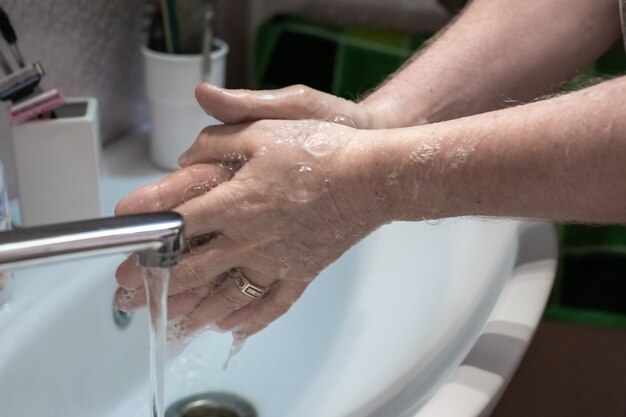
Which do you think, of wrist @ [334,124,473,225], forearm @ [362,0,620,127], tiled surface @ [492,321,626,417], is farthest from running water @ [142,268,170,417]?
tiled surface @ [492,321,626,417]

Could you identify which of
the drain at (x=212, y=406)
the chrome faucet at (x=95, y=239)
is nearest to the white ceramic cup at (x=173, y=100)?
the drain at (x=212, y=406)

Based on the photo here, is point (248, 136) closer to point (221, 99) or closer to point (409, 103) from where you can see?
point (221, 99)

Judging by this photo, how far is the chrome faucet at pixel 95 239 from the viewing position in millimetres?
372

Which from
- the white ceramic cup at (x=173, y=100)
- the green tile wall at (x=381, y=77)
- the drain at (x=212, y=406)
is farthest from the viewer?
the green tile wall at (x=381, y=77)

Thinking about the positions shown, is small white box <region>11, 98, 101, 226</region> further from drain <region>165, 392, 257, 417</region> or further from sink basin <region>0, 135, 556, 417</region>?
drain <region>165, 392, 257, 417</region>

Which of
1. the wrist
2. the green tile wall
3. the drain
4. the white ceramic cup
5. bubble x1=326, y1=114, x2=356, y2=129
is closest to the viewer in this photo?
the wrist

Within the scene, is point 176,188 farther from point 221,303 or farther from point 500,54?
point 500,54

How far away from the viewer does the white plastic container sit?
58 centimetres

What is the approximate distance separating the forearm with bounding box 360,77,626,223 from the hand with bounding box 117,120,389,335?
0.9 inches

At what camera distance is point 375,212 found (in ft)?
1.74

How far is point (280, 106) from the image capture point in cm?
58

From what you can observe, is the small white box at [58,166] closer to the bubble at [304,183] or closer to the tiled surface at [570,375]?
the bubble at [304,183]

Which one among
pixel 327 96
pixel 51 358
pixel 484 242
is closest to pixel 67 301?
pixel 51 358

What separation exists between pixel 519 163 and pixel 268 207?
0.56 ft
